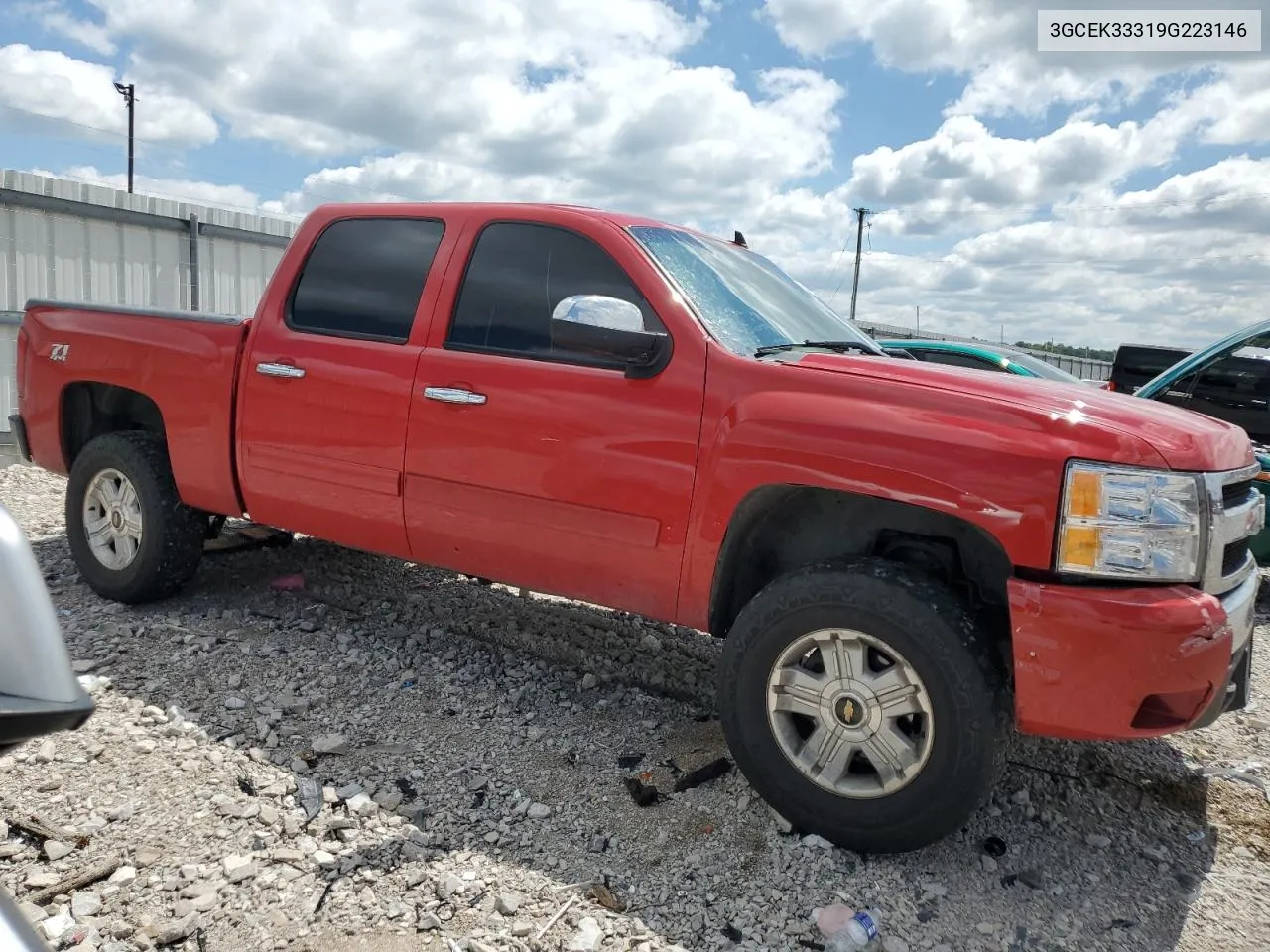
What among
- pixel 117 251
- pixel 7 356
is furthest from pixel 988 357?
pixel 7 356

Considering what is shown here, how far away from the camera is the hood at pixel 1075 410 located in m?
2.68

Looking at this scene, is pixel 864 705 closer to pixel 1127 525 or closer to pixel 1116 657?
pixel 1116 657

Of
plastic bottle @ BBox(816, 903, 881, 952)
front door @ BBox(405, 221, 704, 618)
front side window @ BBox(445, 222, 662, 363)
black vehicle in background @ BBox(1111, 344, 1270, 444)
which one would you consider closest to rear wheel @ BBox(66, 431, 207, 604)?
front door @ BBox(405, 221, 704, 618)

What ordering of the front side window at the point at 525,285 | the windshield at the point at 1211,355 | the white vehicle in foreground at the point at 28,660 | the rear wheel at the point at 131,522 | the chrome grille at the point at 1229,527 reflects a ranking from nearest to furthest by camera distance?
the white vehicle in foreground at the point at 28,660 → the chrome grille at the point at 1229,527 → the front side window at the point at 525,285 → the rear wheel at the point at 131,522 → the windshield at the point at 1211,355

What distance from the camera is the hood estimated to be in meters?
2.68

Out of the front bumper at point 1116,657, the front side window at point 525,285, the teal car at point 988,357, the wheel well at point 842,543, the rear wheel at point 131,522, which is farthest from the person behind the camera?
the teal car at point 988,357

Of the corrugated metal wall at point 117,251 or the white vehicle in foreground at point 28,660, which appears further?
the corrugated metal wall at point 117,251

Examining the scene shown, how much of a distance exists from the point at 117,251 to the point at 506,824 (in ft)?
32.2

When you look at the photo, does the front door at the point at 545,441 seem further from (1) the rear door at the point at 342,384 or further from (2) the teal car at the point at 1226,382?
(2) the teal car at the point at 1226,382

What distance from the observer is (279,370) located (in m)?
4.14

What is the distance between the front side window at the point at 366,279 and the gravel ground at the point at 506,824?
1.46m

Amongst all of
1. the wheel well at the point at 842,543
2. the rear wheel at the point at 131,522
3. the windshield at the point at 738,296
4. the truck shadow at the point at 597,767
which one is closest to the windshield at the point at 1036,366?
the windshield at the point at 738,296

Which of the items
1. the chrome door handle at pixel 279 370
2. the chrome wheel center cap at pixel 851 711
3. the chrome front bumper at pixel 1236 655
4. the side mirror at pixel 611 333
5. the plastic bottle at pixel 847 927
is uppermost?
the side mirror at pixel 611 333

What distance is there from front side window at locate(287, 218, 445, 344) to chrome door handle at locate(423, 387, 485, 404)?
325 millimetres
